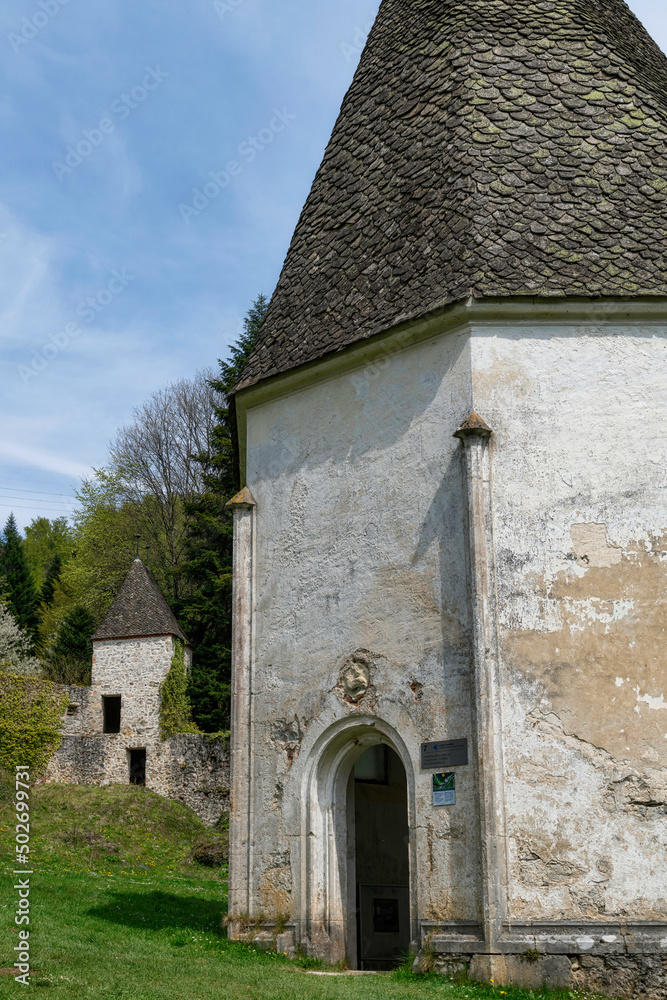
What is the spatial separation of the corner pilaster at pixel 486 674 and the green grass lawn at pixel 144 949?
2.72ft

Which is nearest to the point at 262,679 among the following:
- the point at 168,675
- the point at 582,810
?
the point at 582,810

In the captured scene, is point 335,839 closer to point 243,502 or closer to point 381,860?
point 381,860

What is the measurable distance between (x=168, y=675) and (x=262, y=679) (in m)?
23.0

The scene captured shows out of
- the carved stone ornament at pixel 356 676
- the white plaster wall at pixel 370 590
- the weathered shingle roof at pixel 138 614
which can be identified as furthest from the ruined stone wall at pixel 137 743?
the carved stone ornament at pixel 356 676

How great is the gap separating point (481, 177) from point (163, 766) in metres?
25.1

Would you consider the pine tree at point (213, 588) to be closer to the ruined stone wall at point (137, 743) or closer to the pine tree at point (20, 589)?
the ruined stone wall at point (137, 743)

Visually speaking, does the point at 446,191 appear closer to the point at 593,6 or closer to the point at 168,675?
the point at 593,6

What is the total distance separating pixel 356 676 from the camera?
10.3 m

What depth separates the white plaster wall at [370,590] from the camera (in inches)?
375

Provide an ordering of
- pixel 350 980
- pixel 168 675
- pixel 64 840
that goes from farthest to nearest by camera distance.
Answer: pixel 168 675, pixel 64 840, pixel 350 980

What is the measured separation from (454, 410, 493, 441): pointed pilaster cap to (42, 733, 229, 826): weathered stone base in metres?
22.9

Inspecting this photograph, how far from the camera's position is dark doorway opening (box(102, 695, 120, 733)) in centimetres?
3494

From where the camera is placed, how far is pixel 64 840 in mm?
23984

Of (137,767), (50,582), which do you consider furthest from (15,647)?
(137,767)
